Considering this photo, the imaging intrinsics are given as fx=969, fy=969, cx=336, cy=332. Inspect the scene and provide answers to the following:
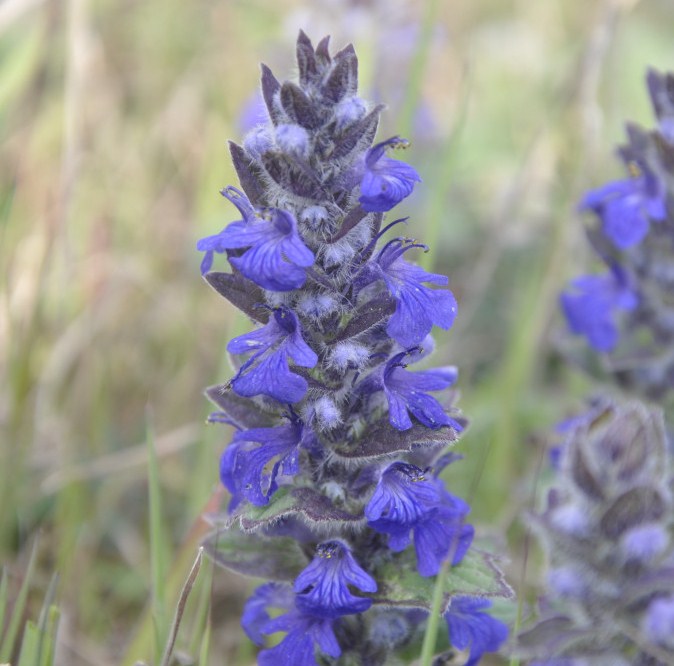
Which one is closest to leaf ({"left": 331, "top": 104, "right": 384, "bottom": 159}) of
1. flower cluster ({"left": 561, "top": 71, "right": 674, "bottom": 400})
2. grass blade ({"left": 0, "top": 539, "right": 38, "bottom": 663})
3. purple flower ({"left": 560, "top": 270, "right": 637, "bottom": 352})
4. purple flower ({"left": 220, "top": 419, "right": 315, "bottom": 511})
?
purple flower ({"left": 220, "top": 419, "right": 315, "bottom": 511})

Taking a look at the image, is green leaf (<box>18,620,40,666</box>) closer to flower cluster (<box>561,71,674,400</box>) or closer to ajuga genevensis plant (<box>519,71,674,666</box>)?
ajuga genevensis plant (<box>519,71,674,666</box>)

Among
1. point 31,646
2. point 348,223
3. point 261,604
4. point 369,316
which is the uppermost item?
point 348,223

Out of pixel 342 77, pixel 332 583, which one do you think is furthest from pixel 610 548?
pixel 342 77

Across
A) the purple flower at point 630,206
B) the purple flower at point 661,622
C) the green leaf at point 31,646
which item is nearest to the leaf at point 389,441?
the purple flower at point 661,622

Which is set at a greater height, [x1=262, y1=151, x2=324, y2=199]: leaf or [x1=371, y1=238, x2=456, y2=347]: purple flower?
[x1=262, y1=151, x2=324, y2=199]: leaf

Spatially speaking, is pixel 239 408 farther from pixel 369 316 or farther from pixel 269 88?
pixel 269 88

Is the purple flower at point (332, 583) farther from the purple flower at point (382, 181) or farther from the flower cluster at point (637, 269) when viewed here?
the flower cluster at point (637, 269)
